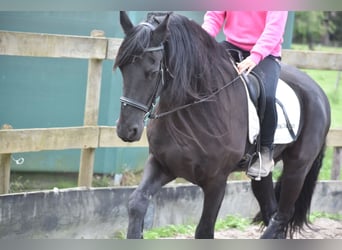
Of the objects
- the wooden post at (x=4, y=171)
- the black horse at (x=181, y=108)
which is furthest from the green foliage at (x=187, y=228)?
the black horse at (x=181, y=108)

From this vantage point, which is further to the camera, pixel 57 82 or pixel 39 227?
pixel 57 82

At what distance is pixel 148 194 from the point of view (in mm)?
3529

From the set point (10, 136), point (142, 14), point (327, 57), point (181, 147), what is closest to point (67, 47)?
point (10, 136)

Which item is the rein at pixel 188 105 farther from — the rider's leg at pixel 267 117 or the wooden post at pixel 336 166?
the wooden post at pixel 336 166

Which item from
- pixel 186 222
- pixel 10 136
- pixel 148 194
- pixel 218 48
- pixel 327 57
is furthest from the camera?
pixel 327 57

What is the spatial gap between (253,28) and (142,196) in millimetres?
1502

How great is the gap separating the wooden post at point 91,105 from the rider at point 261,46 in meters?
1.23

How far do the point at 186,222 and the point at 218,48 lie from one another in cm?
221

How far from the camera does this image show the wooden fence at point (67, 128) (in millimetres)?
4523

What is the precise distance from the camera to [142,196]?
11.4 ft

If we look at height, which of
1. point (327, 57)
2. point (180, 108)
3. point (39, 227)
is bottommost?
point (39, 227)

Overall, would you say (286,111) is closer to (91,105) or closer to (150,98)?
(150,98)

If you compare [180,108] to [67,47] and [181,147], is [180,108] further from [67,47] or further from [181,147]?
[67,47]

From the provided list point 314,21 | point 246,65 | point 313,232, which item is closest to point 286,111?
point 246,65
